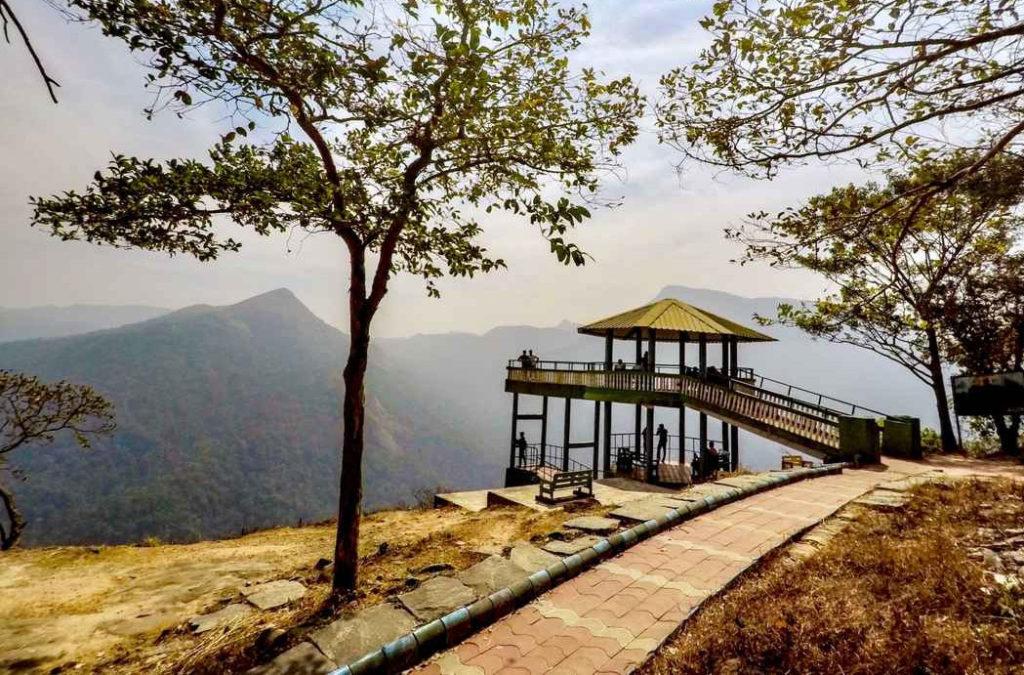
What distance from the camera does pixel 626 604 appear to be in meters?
3.93

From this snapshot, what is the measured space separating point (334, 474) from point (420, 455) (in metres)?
38.5

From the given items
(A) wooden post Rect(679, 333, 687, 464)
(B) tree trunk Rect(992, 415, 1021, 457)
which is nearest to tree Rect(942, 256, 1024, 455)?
(B) tree trunk Rect(992, 415, 1021, 457)

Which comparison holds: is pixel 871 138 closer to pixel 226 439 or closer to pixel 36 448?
pixel 226 439

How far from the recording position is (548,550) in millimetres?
4934

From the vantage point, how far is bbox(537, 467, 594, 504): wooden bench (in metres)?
12.4

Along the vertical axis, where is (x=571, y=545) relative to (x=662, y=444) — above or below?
below

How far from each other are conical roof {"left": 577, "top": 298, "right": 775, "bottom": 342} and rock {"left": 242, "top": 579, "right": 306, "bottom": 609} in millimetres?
14152

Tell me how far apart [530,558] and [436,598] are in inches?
45.4

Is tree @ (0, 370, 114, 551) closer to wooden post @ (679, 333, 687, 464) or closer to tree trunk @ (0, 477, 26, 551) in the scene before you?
tree trunk @ (0, 477, 26, 551)

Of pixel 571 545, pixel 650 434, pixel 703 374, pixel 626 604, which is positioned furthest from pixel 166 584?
pixel 703 374

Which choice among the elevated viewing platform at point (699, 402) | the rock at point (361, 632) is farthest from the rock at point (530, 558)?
the elevated viewing platform at point (699, 402)

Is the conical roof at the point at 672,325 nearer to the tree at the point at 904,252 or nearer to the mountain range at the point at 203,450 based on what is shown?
the tree at the point at 904,252

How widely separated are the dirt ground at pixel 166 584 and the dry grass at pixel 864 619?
11.2 feet

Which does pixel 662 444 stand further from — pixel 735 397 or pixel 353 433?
pixel 353 433
